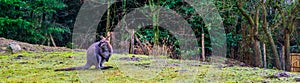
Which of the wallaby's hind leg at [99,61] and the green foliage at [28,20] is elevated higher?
the green foliage at [28,20]

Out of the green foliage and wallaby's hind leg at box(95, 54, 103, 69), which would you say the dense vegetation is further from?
wallaby's hind leg at box(95, 54, 103, 69)

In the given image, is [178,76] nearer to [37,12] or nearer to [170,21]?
[170,21]

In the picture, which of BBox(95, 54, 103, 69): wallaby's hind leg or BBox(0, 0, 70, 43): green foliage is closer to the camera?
BBox(95, 54, 103, 69): wallaby's hind leg

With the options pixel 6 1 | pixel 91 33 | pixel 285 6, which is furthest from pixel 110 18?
pixel 285 6

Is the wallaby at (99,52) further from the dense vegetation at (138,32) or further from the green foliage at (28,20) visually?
the green foliage at (28,20)

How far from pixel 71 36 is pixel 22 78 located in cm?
1018

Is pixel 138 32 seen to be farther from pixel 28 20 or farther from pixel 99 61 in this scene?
pixel 99 61

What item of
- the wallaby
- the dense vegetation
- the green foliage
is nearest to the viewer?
the wallaby

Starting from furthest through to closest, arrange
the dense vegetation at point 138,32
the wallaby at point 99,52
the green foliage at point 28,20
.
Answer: the green foliage at point 28,20
the dense vegetation at point 138,32
the wallaby at point 99,52

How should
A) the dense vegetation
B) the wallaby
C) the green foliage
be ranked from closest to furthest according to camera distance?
1. the wallaby
2. the dense vegetation
3. the green foliage

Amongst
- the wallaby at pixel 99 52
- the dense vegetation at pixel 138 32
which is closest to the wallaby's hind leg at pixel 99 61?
the wallaby at pixel 99 52

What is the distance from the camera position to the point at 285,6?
880 cm

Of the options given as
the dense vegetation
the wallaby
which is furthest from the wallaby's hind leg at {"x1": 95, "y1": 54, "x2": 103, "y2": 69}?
the dense vegetation

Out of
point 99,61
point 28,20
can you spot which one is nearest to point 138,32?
point 28,20
